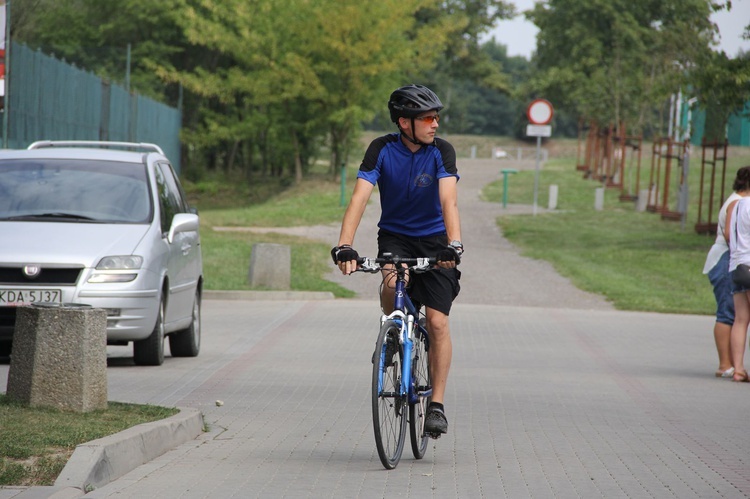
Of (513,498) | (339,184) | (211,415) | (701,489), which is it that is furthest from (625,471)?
(339,184)

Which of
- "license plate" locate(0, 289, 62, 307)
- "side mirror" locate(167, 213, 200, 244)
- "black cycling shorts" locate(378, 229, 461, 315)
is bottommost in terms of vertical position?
"license plate" locate(0, 289, 62, 307)

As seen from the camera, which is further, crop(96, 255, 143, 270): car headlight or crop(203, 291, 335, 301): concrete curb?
crop(203, 291, 335, 301): concrete curb

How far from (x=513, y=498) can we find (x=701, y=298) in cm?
1673

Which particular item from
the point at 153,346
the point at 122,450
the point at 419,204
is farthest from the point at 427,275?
the point at 153,346

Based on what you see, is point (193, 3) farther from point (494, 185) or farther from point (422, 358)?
point (422, 358)

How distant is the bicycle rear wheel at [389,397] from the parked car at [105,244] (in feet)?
14.5

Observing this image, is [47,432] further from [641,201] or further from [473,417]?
[641,201]

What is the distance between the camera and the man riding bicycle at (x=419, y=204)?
7.07 metres

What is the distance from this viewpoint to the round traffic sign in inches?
1482

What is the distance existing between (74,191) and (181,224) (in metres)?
0.95

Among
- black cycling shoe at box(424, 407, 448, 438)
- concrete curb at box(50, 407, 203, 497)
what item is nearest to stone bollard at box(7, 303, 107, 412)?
concrete curb at box(50, 407, 203, 497)

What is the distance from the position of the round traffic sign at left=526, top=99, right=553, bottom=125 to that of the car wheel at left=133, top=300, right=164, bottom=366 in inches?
1057

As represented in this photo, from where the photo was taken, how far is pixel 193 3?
54875 mm

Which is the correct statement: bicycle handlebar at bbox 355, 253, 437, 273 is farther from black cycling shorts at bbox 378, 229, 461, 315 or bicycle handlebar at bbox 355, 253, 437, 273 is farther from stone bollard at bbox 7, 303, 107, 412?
stone bollard at bbox 7, 303, 107, 412
